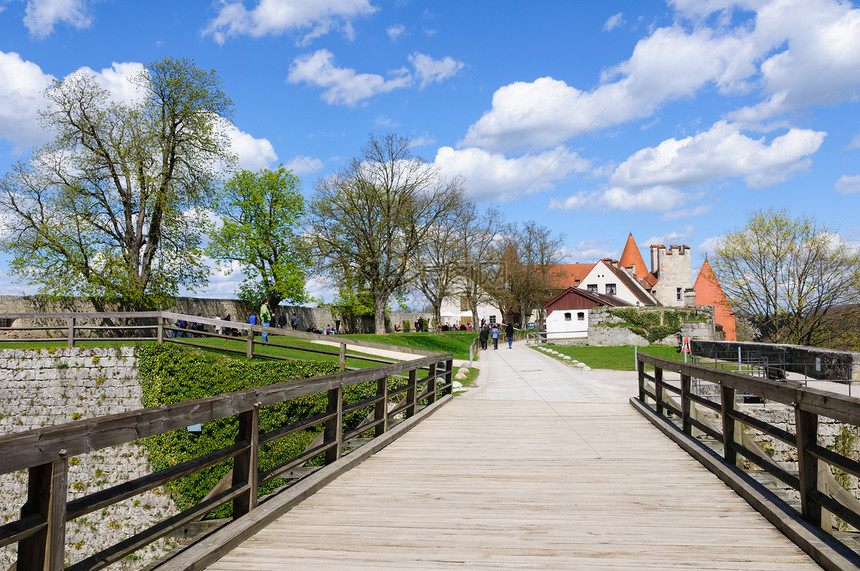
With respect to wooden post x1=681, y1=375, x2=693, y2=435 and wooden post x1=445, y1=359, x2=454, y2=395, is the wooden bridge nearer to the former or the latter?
wooden post x1=681, y1=375, x2=693, y2=435

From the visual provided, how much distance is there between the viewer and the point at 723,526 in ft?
14.3

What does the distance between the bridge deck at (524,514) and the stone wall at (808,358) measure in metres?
12.6

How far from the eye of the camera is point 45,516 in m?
2.66

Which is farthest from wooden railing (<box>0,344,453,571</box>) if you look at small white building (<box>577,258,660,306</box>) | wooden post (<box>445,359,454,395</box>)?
small white building (<box>577,258,660,306</box>)

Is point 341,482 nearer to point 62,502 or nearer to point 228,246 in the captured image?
point 62,502

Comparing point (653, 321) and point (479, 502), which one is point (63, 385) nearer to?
point (479, 502)

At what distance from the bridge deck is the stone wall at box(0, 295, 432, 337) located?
2332 cm

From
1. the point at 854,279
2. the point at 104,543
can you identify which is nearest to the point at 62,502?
the point at 104,543

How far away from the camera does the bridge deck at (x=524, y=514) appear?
3.73 metres

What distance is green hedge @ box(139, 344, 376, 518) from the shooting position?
1272cm

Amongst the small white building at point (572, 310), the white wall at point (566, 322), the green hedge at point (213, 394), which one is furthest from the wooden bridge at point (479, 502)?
the small white building at point (572, 310)

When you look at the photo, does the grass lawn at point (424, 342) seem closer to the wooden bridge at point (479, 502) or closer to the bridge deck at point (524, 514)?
the bridge deck at point (524, 514)

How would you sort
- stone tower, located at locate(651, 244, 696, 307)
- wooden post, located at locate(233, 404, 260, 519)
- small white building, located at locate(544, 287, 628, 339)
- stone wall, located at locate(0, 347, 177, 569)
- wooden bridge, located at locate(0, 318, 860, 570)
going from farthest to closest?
stone tower, located at locate(651, 244, 696, 307), small white building, located at locate(544, 287, 628, 339), stone wall, located at locate(0, 347, 177, 569), wooden post, located at locate(233, 404, 260, 519), wooden bridge, located at locate(0, 318, 860, 570)

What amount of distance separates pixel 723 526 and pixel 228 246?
40.2 m
